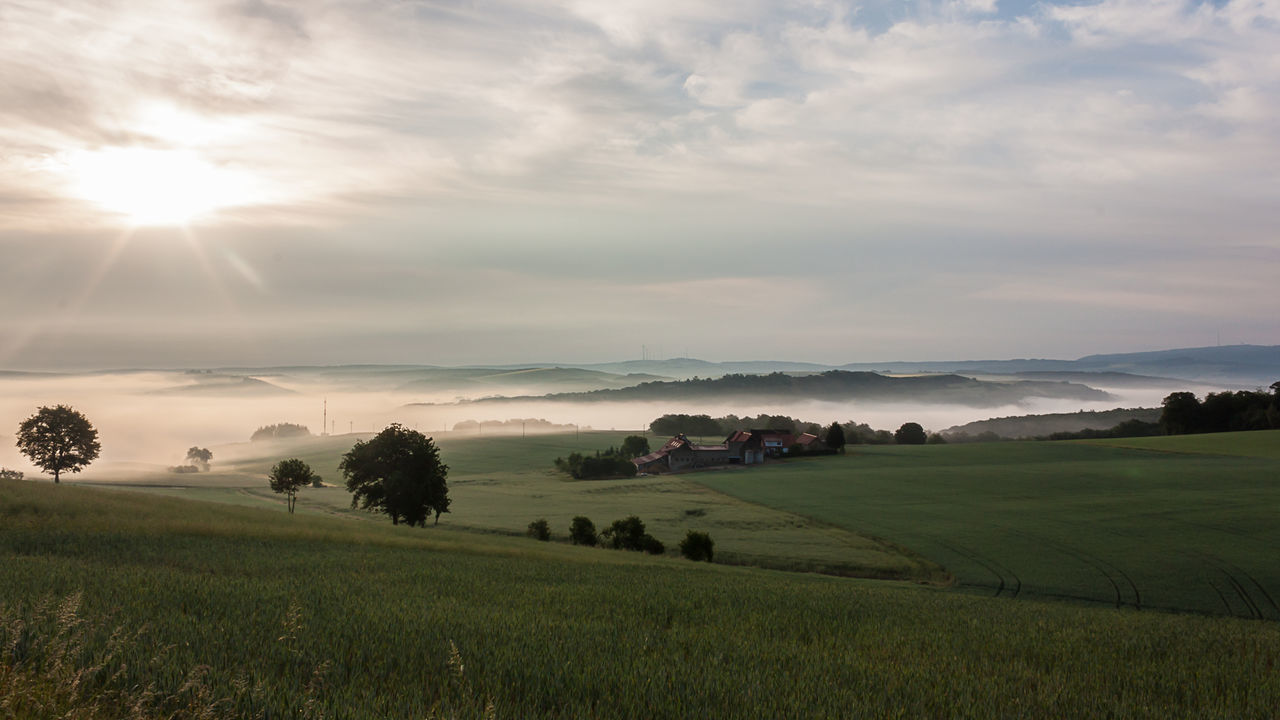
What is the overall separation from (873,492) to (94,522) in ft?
208

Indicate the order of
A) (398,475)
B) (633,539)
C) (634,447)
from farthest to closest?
(634,447) < (398,475) < (633,539)

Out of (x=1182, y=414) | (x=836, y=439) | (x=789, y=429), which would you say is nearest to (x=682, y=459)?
(x=836, y=439)

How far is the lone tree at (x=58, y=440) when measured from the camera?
2534 inches

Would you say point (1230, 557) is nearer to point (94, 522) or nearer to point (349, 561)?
point (349, 561)

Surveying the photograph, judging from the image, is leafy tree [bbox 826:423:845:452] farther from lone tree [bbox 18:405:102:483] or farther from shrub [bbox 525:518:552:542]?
lone tree [bbox 18:405:102:483]

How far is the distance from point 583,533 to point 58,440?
5227cm

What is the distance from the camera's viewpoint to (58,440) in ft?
214

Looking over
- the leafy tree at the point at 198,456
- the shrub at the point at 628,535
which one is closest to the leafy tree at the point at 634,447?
the shrub at the point at 628,535

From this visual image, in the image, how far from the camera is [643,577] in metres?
20.0

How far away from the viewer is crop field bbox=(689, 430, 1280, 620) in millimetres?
35094

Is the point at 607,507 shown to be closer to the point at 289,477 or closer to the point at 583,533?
the point at 583,533

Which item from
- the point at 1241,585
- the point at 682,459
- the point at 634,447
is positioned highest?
the point at 634,447

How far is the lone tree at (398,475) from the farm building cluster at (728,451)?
210 feet

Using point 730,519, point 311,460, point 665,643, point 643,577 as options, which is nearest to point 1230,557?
point 730,519
